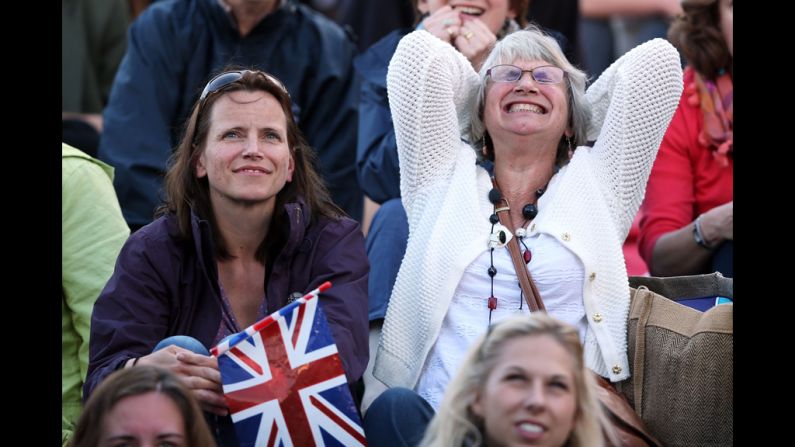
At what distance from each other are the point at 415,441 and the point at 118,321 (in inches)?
35.3

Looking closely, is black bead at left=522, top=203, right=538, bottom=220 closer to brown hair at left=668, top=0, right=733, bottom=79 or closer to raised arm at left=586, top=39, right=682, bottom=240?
raised arm at left=586, top=39, right=682, bottom=240

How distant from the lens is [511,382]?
3176mm

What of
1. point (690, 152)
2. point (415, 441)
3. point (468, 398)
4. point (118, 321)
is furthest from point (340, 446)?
point (690, 152)

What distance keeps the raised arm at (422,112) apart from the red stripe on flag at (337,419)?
93 cm

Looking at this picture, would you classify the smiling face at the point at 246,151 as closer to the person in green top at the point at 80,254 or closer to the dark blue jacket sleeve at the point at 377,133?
the person in green top at the point at 80,254

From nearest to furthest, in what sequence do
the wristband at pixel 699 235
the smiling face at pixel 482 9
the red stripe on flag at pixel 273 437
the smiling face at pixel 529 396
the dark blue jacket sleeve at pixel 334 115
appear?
the smiling face at pixel 529 396 → the red stripe on flag at pixel 273 437 → the wristband at pixel 699 235 → the smiling face at pixel 482 9 → the dark blue jacket sleeve at pixel 334 115

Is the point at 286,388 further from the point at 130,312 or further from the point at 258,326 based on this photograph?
the point at 130,312

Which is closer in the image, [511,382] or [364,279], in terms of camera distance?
[511,382]

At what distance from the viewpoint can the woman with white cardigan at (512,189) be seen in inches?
158

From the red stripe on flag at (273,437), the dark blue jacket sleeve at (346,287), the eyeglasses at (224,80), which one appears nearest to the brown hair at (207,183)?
the eyeglasses at (224,80)
